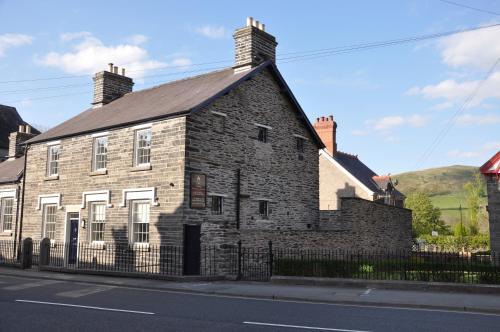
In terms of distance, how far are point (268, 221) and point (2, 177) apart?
1719cm

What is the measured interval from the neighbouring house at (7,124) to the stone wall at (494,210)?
37224 millimetres

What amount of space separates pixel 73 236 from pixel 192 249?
836 centimetres

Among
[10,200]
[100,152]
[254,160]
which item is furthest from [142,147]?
[10,200]

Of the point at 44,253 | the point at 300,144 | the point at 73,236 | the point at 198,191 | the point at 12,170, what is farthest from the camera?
the point at 12,170

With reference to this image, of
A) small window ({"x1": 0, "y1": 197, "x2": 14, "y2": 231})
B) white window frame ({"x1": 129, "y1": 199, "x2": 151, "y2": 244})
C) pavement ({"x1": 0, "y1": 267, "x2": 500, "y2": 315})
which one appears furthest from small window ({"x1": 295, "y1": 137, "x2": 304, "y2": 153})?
small window ({"x1": 0, "y1": 197, "x2": 14, "y2": 231})

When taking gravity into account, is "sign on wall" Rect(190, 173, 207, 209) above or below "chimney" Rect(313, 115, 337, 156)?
below

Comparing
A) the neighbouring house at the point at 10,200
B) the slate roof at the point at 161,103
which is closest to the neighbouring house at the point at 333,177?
the slate roof at the point at 161,103

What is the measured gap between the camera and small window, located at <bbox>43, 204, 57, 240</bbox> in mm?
25281

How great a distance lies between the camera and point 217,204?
69.6 feet

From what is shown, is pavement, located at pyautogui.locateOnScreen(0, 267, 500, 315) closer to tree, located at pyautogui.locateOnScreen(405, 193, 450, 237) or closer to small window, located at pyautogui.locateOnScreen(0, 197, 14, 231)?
small window, located at pyautogui.locateOnScreen(0, 197, 14, 231)

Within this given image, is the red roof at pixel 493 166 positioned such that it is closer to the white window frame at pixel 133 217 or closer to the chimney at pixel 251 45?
the chimney at pixel 251 45

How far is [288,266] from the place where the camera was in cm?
1920

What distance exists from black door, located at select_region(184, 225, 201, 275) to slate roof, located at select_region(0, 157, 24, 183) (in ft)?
46.3

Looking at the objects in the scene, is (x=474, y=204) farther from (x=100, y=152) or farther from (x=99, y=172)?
(x=99, y=172)
